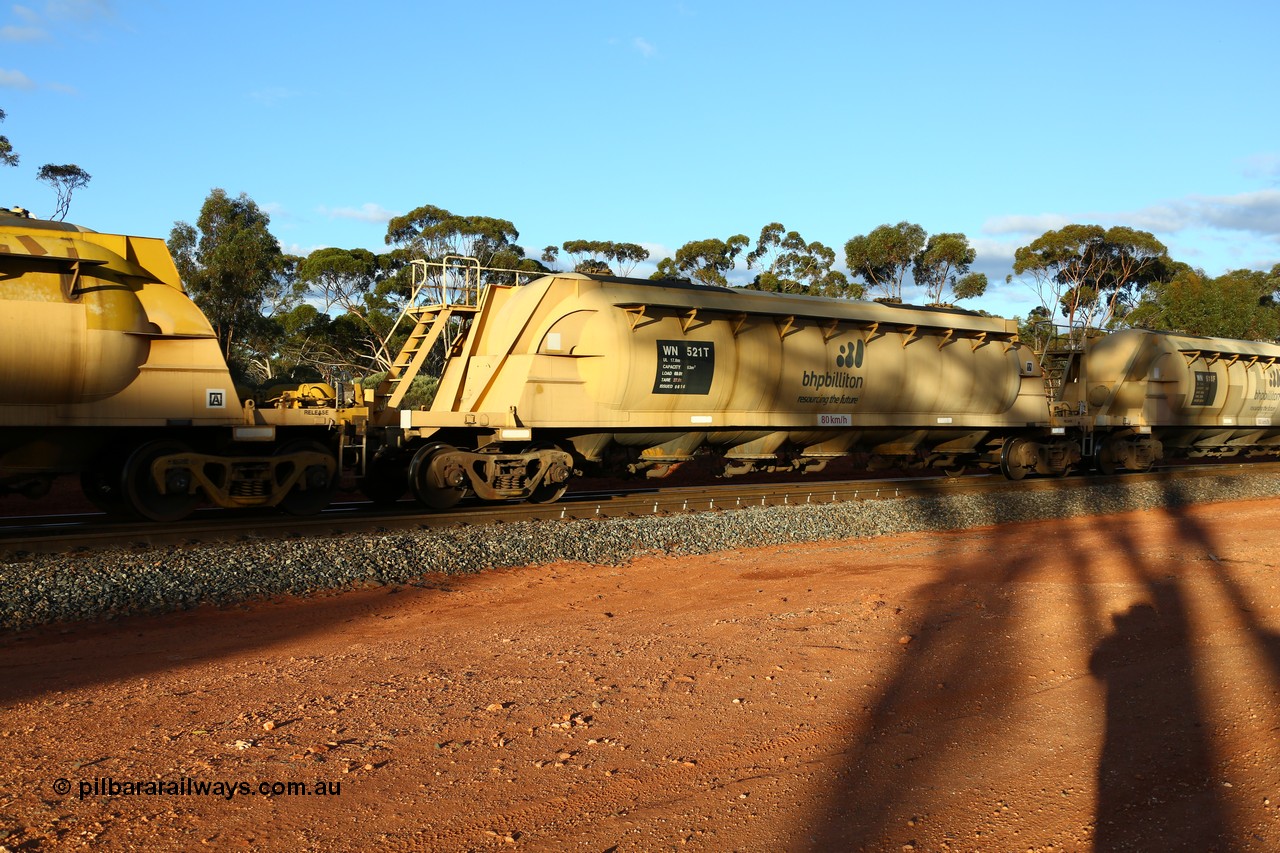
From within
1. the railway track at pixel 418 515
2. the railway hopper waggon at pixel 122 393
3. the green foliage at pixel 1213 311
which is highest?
the green foliage at pixel 1213 311

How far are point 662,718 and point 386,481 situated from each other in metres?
9.47

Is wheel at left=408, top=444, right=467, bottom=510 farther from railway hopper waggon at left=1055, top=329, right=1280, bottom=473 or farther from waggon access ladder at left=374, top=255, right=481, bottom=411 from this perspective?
railway hopper waggon at left=1055, top=329, right=1280, bottom=473

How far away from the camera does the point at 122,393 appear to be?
1046 centimetres

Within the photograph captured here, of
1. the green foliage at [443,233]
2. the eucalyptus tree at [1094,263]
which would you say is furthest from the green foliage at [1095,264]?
the green foliage at [443,233]

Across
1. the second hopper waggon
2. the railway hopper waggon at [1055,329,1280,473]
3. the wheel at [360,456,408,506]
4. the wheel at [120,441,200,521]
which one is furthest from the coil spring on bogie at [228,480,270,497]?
the railway hopper waggon at [1055,329,1280,473]

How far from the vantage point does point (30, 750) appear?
4688mm

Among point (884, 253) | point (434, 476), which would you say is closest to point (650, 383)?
point (434, 476)

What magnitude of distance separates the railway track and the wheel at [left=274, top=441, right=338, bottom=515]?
197 mm

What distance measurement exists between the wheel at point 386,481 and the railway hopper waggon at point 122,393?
1.79m

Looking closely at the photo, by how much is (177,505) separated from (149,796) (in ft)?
24.9

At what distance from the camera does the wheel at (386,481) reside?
1374 cm

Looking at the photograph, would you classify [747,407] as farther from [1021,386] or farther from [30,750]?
[30,750]

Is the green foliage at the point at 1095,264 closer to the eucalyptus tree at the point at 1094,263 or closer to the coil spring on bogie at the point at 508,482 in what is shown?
the eucalyptus tree at the point at 1094,263

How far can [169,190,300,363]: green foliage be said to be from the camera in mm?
32688
